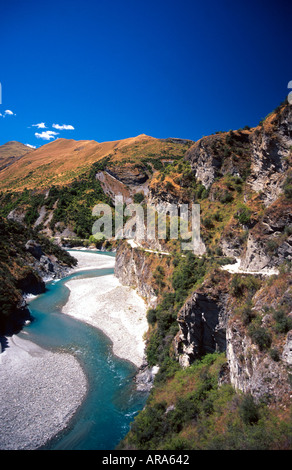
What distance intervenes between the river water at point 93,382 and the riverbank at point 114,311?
1105 millimetres

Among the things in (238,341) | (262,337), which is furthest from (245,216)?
(262,337)

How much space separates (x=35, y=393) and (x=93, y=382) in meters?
4.67

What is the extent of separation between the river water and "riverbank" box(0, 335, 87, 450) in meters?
0.83

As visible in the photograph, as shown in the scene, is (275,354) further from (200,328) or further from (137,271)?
(137,271)

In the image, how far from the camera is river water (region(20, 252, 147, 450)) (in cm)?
1636

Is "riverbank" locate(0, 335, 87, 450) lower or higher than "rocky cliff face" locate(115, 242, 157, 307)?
lower

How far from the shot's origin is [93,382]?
21.6 metres

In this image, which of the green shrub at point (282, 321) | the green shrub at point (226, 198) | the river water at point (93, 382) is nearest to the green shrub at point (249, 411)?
the green shrub at point (282, 321)

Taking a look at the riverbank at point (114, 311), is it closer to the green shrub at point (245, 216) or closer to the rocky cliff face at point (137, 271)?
the rocky cliff face at point (137, 271)

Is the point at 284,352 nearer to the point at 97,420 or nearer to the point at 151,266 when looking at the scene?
the point at 97,420

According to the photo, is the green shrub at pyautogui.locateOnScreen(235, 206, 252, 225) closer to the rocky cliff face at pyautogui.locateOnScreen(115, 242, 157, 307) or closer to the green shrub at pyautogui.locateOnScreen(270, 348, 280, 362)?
the rocky cliff face at pyautogui.locateOnScreen(115, 242, 157, 307)

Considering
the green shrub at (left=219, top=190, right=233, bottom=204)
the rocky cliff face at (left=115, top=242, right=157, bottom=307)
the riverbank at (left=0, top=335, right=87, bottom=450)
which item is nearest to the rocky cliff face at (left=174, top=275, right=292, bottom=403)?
the riverbank at (left=0, top=335, right=87, bottom=450)

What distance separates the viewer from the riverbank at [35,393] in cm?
1627
